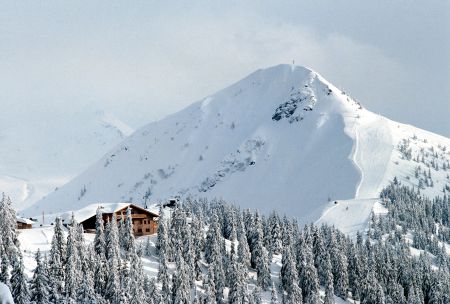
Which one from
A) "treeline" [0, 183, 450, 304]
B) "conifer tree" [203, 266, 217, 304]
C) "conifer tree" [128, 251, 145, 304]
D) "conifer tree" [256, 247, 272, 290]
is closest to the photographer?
"treeline" [0, 183, 450, 304]

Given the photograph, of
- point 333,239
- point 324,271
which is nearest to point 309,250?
point 324,271

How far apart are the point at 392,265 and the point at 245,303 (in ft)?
203

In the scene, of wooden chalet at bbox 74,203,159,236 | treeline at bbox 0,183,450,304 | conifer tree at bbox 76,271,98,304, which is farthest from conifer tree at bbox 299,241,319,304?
conifer tree at bbox 76,271,98,304

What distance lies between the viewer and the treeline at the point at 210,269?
91750mm

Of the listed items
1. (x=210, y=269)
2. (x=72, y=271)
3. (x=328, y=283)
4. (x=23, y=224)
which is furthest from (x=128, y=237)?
(x=328, y=283)

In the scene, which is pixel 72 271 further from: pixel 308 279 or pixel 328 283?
pixel 328 283

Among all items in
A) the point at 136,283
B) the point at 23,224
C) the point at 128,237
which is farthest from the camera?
the point at 23,224

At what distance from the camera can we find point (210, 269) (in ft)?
383

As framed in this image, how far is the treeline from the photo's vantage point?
9175cm

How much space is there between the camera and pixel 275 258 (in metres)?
149

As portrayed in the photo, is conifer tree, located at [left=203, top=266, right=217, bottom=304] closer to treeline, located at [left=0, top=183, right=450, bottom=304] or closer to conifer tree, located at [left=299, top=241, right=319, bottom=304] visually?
treeline, located at [left=0, top=183, right=450, bottom=304]

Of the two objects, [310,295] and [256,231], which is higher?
[256,231]

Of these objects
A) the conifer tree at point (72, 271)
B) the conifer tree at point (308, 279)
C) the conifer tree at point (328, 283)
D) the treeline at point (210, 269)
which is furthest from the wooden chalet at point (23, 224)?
the conifer tree at point (328, 283)

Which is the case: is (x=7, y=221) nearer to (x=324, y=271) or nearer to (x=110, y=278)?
(x=110, y=278)
